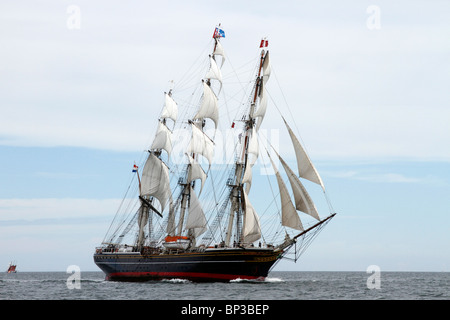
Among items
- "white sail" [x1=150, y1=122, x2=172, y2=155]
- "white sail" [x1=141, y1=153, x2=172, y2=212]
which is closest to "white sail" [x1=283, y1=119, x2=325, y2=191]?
"white sail" [x1=150, y1=122, x2=172, y2=155]

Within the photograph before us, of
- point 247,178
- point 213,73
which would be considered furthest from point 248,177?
point 213,73

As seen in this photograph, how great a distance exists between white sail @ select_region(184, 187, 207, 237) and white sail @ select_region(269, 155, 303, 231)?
1252cm

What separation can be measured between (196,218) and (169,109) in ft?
61.0

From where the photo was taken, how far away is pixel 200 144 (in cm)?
7912

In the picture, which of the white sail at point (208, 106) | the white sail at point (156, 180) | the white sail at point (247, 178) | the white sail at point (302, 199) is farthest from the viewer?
the white sail at point (156, 180)

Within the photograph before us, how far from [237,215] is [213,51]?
2323cm

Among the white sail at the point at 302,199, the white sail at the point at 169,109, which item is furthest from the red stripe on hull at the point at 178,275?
the white sail at the point at 169,109

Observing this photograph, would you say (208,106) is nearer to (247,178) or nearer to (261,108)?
(261,108)

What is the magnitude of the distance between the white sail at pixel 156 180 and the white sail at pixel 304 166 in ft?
82.4

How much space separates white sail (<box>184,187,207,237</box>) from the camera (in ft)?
245

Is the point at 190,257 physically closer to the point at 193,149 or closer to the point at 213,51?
the point at 193,149

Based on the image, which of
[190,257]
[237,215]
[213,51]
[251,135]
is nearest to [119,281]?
[190,257]

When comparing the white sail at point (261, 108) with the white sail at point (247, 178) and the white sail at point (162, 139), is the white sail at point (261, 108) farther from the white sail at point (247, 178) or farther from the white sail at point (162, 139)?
the white sail at point (162, 139)

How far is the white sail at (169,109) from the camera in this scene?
85.8 m
